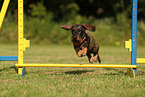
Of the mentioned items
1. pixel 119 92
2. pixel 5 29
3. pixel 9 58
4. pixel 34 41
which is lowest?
pixel 119 92

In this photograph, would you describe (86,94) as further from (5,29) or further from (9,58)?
(5,29)

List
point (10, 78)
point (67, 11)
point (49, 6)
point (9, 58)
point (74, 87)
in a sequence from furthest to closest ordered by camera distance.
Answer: point (49, 6) → point (67, 11) → point (9, 58) → point (10, 78) → point (74, 87)

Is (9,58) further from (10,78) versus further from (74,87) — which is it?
(74,87)

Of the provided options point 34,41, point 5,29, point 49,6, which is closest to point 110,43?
point 34,41

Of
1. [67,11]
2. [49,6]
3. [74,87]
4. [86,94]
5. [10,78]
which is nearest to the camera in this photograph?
[86,94]

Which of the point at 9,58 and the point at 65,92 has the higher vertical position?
the point at 9,58

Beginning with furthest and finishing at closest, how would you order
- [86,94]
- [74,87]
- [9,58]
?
[9,58] → [74,87] → [86,94]

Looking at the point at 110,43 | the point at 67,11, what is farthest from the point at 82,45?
the point at 67,11

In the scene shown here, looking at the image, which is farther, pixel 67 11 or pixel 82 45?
pixel 67 11

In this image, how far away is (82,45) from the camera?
12.8 ft

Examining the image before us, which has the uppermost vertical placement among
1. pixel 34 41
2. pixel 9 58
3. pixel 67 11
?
pixel 67 11

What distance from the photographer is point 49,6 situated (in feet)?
85.7

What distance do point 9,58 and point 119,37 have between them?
13.6m

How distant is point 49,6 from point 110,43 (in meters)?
11.9
